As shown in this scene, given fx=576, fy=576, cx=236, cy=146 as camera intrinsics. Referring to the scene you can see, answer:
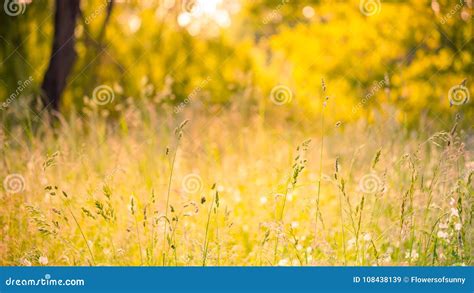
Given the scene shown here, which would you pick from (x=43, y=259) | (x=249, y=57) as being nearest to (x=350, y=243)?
(x=43, y=259)

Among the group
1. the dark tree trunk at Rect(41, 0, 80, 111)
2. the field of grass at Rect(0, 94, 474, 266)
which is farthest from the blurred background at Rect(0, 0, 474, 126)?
the field of grass at Rect(0, 94, 474, 266)

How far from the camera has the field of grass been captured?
2.87 m

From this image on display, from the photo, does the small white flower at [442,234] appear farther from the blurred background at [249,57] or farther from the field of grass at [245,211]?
the blurred background at [249,57]

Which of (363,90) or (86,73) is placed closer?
(363,90)

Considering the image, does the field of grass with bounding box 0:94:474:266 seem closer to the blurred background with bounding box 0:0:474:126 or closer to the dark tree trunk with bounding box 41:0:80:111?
the blurred background with bounding box 0:0:474:126

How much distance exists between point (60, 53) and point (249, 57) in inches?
201

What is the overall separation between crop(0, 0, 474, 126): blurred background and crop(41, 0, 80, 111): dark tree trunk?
1cm

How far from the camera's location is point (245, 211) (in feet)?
13.5

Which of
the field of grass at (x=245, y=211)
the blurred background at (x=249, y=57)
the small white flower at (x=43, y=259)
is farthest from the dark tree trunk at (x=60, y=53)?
the small white flower at (x=43, y=259)

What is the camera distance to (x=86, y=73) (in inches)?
383
